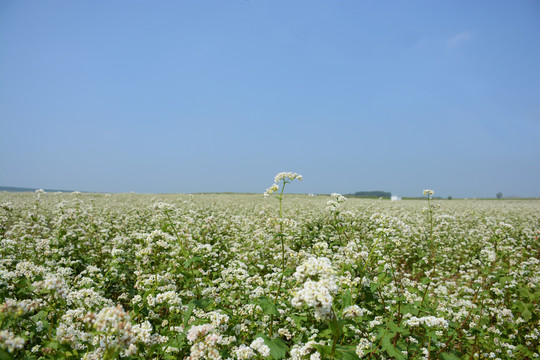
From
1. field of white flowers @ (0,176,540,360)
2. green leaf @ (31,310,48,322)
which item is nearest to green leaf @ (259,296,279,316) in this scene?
field of white flowers @ (0,176,540,360)

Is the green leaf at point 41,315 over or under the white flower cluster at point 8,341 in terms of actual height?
under

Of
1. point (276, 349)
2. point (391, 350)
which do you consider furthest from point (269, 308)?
point (391, 350)

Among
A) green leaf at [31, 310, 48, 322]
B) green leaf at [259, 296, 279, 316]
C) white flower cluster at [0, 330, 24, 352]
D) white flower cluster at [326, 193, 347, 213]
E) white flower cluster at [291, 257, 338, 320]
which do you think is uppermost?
white flower cluster at [326, 193, 347, 213]

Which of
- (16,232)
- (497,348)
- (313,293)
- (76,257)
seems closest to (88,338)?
(313,293)

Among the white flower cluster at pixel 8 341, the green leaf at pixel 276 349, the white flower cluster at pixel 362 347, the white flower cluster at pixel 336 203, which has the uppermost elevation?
the white flower cluster at pixel 336 203

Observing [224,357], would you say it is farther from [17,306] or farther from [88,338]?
[17,306]

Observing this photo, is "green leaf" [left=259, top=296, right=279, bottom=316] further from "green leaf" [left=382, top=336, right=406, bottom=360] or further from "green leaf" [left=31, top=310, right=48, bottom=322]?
"green leaf" [left=31, top=310, right=48, bottom=322]

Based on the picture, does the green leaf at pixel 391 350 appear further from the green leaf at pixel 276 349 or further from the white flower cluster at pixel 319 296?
the white flower cluster at pixel 319 296

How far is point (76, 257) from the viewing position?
6.83 metres

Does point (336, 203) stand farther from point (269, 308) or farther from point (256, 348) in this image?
point (256, 348)

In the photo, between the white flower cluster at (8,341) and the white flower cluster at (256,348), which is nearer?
the white flower cluster at (8,341)

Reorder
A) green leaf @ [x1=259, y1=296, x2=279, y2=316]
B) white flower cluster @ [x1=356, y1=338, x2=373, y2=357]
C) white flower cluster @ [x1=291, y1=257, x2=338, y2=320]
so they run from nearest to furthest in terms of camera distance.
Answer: white flower cluster @ [x1=291, y1=257, x2=338, y2=320] → green leaf @ [x1=259, y1=296, x2=279, y2=316] → white flower cluster @ [x1=356, y1=338, x2=373, y2=357]

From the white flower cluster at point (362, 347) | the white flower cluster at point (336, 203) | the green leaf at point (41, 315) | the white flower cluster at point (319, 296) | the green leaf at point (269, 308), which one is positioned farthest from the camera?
the white flower cluster at point (336, 203)

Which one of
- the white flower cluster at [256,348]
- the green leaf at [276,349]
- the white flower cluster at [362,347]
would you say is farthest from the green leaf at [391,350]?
the white flower cluster at [256,348]
